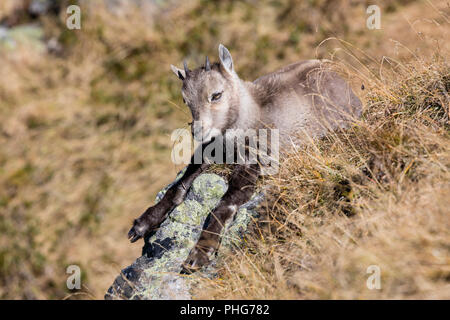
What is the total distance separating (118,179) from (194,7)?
7576mm

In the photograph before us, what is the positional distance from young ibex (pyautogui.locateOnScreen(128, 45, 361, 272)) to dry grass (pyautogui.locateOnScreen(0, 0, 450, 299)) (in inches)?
15.1

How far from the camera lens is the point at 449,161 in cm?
358

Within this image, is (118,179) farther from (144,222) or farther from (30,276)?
(144,222)

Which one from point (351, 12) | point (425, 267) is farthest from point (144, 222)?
point (351, 12)

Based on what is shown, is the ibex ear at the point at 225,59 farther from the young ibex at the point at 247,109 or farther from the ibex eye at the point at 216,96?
the ibex eye at the point at 216,96

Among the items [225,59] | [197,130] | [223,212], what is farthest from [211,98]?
[223,212]

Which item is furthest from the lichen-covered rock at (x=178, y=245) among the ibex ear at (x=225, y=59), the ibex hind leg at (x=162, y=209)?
the ibex ear at (x=225, y=59)

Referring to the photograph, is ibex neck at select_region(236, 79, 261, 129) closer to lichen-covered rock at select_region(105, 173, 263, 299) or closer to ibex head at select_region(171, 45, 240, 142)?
ibex head at select_region(171, 45, 240, 142)

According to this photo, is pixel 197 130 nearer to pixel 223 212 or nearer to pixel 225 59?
pixel 223 212

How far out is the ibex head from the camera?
16.7 feet

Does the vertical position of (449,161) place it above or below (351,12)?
below

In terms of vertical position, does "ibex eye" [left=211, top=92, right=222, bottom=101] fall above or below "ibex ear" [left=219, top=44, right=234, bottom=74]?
below

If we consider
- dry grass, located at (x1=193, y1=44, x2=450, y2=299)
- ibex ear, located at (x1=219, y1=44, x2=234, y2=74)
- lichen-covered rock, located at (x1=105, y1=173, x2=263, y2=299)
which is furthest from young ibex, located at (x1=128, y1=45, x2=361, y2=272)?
dry grass, located at (x1=193, y1=44, x2=450, y2=299)
